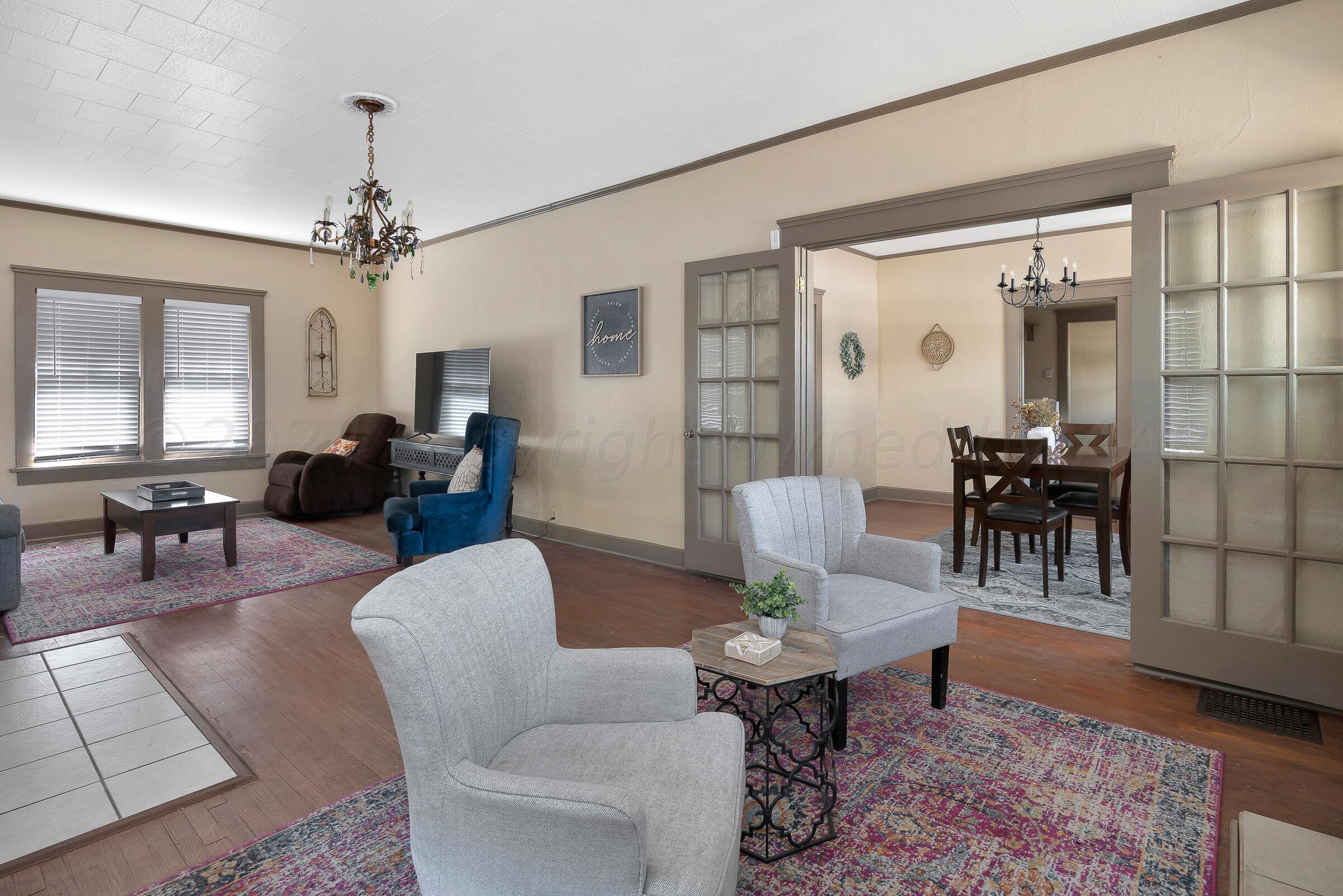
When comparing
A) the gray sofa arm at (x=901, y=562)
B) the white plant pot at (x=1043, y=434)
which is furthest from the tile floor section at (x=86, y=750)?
the white plant pot at (x=1043, y=434)

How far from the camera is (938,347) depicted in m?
7.58

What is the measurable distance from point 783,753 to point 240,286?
7.26m

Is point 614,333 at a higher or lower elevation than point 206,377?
higher

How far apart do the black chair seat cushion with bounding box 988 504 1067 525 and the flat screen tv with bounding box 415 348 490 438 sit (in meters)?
4.04

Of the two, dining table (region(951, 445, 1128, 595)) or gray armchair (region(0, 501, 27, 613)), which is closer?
gray armchair (region(0, 501, 27, 613))

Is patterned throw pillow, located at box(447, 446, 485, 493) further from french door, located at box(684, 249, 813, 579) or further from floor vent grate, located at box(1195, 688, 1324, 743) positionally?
floor vent grate, located at box(1195, 688, 1324, 743)

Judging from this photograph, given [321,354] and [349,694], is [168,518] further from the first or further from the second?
[321,354]

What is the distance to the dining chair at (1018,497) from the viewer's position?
4.23m

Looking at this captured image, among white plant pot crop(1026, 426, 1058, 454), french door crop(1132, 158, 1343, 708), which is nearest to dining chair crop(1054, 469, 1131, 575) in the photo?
white plant pot crop(1026, 426, 1058, 454)

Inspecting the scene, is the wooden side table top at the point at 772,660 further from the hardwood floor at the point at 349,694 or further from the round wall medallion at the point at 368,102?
the round wall medallion at the point at 368,102

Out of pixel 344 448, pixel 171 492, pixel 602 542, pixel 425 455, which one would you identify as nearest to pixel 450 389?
pixel 425 455

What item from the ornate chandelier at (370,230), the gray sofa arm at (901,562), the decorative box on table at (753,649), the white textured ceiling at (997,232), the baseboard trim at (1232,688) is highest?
the white textured ceiling at (997,232)

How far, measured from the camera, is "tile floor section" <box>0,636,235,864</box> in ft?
6.78

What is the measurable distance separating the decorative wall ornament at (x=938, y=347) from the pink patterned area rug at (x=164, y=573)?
5834mm
